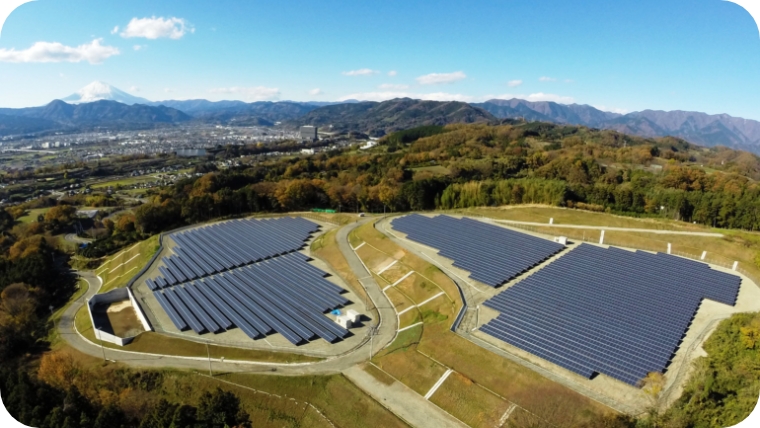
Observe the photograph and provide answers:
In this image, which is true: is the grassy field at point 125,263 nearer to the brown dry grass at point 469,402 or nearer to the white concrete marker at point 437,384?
the white concrete marker at point 437,384

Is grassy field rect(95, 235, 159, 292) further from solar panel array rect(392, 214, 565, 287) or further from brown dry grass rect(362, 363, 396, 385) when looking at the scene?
brown dry grass rect(362, 363, 396, 385)

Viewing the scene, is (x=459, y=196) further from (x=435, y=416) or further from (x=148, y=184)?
(x=148, y=184)

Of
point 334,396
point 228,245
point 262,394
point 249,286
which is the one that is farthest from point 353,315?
point 228,245

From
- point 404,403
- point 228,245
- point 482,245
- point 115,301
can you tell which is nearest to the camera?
point 404,403

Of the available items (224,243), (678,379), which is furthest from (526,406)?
(224,243)

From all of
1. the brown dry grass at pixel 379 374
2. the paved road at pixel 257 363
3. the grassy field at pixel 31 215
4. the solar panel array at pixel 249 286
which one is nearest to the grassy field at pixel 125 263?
the solar panel array at pixel 249 286

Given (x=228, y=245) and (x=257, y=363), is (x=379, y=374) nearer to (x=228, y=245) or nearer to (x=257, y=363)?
(x=257, y=363)

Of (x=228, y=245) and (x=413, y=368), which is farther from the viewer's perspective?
(x=228, y=245)
